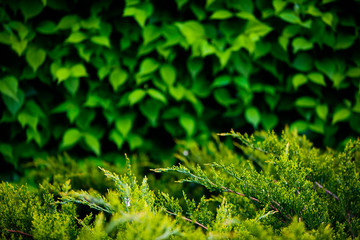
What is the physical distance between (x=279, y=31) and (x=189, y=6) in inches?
31.4

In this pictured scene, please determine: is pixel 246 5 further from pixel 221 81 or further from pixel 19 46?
pixel 19 46

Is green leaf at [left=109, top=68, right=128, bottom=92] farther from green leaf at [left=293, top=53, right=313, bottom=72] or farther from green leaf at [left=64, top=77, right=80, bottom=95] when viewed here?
green leaf at [left=293, top=53, right=313, bottom=72]

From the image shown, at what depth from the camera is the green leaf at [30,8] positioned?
2.22m

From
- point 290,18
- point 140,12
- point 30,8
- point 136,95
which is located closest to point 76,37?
point 30,8

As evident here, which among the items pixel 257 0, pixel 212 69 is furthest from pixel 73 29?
pixel 257 0

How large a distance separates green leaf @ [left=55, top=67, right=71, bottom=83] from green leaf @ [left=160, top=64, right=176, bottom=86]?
2.40 feet

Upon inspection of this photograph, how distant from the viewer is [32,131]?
7.63 ft

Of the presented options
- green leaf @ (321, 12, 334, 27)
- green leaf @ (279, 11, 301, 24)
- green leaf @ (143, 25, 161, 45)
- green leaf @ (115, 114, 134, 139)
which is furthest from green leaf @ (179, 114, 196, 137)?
green leaf @ (321, 12, 334, 27)

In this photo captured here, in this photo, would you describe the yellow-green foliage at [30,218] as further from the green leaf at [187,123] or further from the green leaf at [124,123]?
the green leaf at [187,123]

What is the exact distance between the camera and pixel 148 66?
2.31m

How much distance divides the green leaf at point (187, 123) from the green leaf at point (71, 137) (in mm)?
839

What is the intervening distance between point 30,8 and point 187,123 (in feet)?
5.07

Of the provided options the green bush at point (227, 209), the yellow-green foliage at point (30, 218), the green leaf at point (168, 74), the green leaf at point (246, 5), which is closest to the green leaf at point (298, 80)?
the green leaf at point (246, 5)

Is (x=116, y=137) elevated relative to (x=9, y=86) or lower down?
lower down
